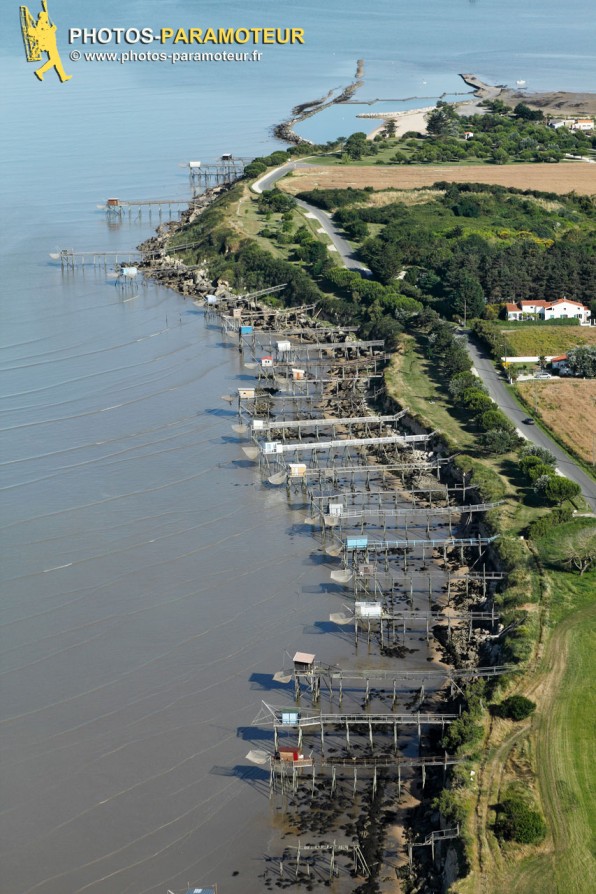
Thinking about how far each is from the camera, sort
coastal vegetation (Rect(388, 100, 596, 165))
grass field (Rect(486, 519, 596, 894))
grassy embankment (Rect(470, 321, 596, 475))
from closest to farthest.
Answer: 1. grass field (Rect(486, 519, 596, 894))
2. grassy embankment (Rect(470, 321, 596, 475))
3. coastal vegetation (Rect(388, 100, 596, 165))

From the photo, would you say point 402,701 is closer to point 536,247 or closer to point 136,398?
point 136,398

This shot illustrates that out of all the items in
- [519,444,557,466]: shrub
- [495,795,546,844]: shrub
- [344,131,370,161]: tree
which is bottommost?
[495,795,546,844]: shrub

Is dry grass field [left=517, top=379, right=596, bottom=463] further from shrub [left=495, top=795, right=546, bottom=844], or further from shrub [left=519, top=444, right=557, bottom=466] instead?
shrub [left=495, top=795, right=546, bottom=844]

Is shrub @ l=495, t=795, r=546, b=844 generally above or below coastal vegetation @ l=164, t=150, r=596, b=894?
below

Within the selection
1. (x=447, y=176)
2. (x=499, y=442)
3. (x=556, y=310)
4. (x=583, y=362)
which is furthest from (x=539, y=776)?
(x=447, y=176)

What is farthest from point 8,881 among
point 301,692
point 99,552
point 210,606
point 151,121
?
point 151,121

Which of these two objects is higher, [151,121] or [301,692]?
[151,121]

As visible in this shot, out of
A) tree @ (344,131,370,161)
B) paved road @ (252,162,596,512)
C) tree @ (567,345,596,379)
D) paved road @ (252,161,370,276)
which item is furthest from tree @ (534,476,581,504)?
tree @ (344,131,370,161)
